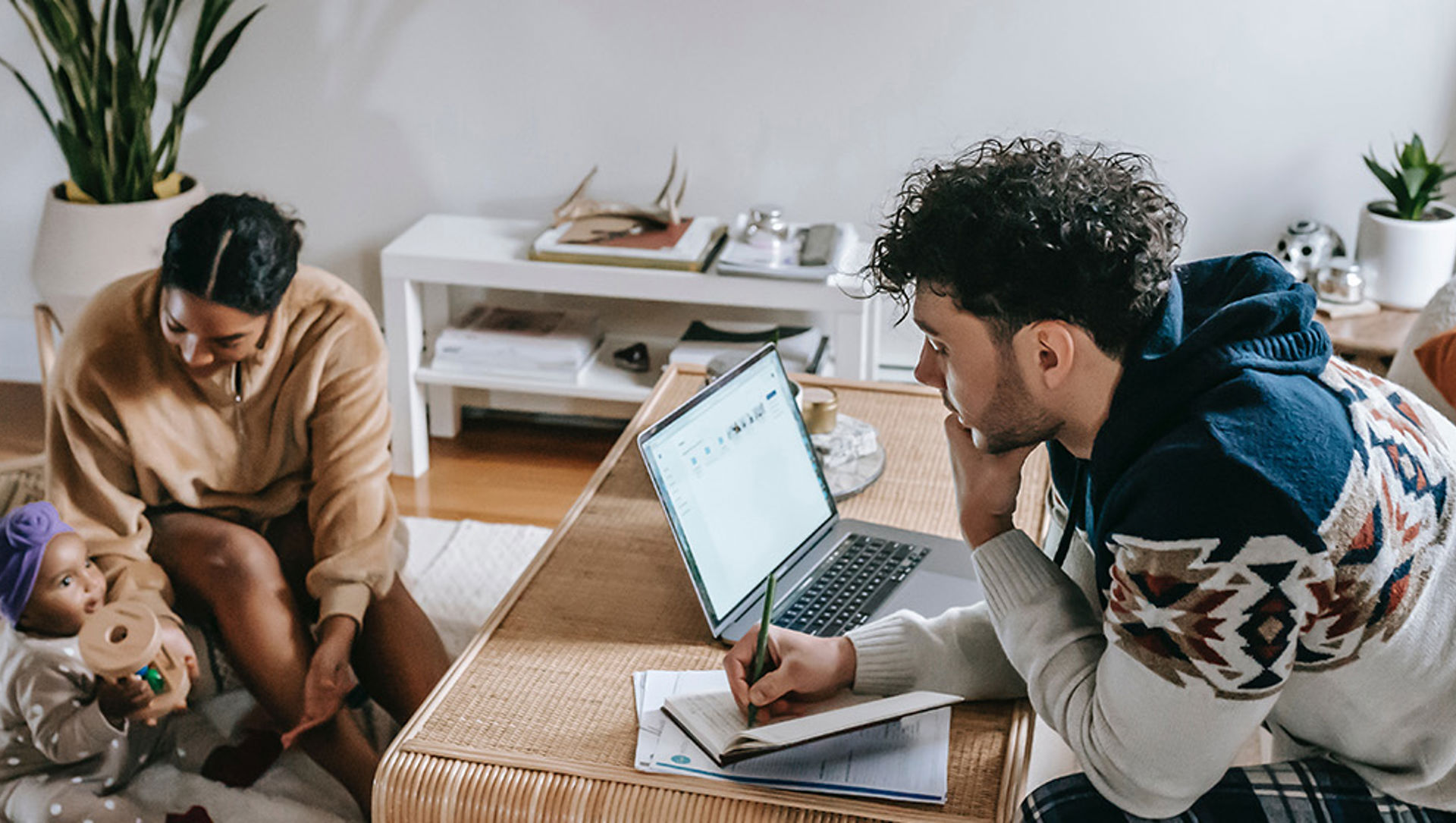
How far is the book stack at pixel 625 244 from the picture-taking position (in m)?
2.83

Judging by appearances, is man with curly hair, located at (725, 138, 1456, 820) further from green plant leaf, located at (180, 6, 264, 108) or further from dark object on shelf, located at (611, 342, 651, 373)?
green plant leaf, located at (180, 6, 264, 108)

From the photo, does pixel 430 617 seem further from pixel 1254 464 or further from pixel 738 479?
pixel 1254 464

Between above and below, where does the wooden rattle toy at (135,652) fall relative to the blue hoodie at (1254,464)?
below

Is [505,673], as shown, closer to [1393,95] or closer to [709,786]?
[709,786]

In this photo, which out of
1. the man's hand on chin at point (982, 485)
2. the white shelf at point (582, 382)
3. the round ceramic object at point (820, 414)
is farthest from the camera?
the white shelf at point (582, 382)

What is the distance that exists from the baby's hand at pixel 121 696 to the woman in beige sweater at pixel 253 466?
71 millimetres

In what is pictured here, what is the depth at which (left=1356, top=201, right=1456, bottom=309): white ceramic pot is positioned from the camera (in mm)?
2705

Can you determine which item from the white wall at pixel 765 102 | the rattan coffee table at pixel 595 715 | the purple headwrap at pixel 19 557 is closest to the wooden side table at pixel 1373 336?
the white wall at pixel 765 102

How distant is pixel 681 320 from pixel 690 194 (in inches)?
11.7

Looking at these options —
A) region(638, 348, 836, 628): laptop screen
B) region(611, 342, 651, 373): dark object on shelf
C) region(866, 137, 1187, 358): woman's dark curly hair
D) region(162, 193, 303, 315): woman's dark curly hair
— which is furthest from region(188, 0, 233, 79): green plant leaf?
region(866, 137, 1187, 358): woman's dark curly hair

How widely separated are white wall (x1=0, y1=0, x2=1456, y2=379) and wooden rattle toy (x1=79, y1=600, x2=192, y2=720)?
1674mm

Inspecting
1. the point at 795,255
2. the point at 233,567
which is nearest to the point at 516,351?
the point at 795,255

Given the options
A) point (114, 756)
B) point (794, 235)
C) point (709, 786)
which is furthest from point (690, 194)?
point (709, 786)

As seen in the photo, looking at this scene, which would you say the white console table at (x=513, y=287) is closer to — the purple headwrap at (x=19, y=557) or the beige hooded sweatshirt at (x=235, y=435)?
the beige hooded sweatshirt at (x=235, y=435)
